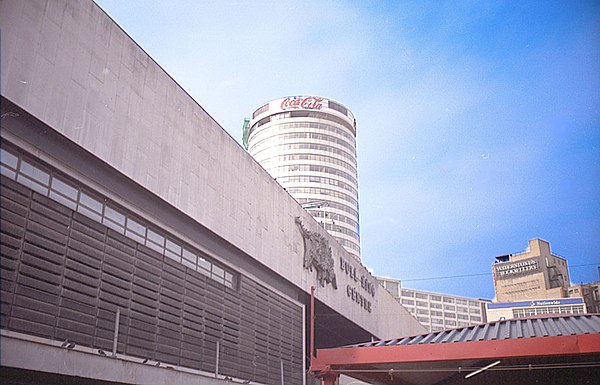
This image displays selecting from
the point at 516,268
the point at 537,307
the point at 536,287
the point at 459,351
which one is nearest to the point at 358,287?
the point at 459,351

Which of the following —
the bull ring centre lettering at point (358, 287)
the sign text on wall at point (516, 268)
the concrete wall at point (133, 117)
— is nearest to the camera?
the concrete wall at point (133, 117)

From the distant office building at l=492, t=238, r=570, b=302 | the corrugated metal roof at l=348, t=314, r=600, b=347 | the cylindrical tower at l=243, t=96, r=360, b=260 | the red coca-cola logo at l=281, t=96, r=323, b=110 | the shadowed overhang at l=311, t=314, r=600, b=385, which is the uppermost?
the red coca-cola logo at l=281, t=96, r=323, b=110

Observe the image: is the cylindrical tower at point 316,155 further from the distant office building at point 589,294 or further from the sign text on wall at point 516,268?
the distant office building at point 589,294

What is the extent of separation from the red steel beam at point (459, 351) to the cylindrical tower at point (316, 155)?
10449cm

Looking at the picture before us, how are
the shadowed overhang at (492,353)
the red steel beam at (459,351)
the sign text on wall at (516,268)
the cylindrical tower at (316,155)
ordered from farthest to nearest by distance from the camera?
the sign text on wall at (516,268) → the cylindrical tower at (316,155) → the shadowed overhang at (492,353) → the red steel beam at (459,351)

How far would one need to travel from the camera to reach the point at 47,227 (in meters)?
15.1

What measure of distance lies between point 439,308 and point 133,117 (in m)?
181

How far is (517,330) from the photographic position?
13555mm

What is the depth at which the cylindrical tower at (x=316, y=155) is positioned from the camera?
122 m

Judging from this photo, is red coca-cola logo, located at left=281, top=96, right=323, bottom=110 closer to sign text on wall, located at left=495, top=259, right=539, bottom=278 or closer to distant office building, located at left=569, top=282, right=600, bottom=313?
sign text on wall, located at left=495, top=259, right=539, bottom=278

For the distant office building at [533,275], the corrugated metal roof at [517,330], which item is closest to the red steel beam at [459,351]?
the corrugated metal roof at [517,330]

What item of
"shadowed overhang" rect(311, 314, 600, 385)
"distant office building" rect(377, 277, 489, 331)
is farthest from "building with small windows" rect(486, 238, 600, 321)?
"shadowed overhang" rect(311, 314, 600, 385)

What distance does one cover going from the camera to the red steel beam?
39.1 feet

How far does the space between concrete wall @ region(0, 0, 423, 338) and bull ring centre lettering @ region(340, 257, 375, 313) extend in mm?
9286
